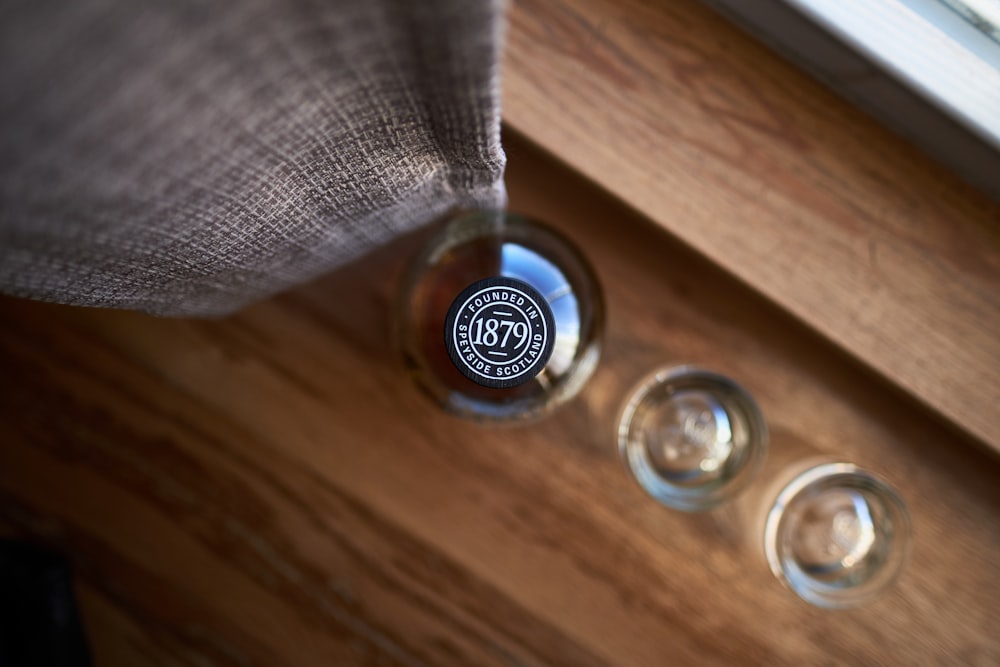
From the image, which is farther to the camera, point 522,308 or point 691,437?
point 691,437

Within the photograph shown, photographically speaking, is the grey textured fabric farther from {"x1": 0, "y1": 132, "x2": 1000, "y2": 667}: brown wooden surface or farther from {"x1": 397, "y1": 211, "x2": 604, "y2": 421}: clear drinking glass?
{"x1": 0, "y1": 132, "x2": 1000, "y2": 667}: brown wooden surface

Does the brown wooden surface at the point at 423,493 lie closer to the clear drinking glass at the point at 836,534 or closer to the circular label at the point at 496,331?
the clear drinking glass at the point at 836,534

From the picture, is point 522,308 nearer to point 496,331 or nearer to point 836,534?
point 496,331

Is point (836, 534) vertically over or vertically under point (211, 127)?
under

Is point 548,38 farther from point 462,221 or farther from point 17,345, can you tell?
point 17,345

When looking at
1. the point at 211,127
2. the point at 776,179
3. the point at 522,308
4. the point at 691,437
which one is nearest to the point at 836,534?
the point at 691,437

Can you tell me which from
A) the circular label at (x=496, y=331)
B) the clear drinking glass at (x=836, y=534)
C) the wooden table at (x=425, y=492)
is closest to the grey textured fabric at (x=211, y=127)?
the circular label at (x=496, y=331)

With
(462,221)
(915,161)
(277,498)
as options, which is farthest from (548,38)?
(277,498)
